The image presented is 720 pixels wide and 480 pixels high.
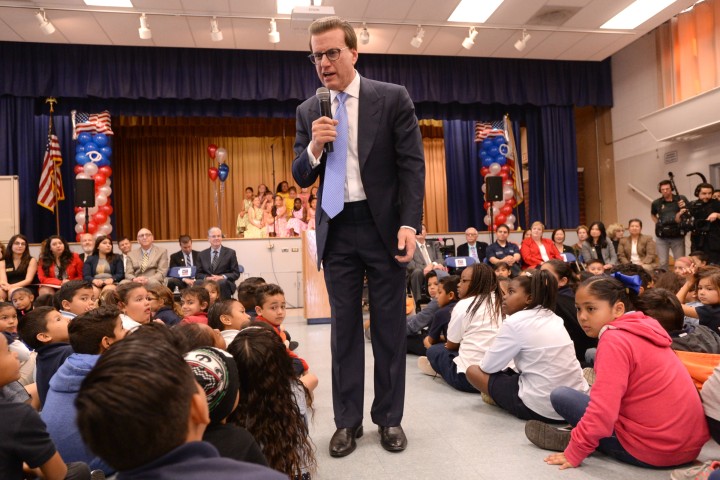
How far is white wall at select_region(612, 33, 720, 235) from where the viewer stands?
301 inches

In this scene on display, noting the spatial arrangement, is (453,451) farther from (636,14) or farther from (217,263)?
(636,14)

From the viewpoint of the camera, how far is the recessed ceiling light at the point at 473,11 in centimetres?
687

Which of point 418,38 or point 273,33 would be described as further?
point 418,38

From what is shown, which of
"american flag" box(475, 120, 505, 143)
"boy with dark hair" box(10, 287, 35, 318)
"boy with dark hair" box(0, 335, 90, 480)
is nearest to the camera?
"boy with dark hair" box(0, 335, 90, 480)

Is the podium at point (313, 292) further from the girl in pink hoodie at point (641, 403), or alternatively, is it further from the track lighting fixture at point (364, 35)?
the girl in pink hoodie at point (641, 403)

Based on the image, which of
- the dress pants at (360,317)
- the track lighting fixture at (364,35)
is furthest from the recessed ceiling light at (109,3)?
the dress pants at (360,317)

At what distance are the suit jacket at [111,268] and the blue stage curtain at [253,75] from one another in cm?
285

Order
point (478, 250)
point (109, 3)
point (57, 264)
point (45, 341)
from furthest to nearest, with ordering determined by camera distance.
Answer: point (478, 250) < point (109, 3) < point (57, 264) < point (45, 341)

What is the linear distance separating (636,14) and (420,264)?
4.36 meters

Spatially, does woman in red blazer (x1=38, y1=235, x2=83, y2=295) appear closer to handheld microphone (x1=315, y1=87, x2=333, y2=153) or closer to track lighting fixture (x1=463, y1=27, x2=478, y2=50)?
handheld microphone (x1=315, y1=87, x2=333, y2=153)

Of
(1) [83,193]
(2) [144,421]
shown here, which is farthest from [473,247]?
(2) [144,421]

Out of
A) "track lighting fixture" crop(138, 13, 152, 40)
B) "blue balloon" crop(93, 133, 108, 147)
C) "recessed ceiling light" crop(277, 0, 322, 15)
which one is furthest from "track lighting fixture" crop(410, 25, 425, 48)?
"blue balloon" crop(93, 133, 108, 147)

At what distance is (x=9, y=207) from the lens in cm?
737

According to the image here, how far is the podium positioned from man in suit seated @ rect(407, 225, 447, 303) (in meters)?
0.97
